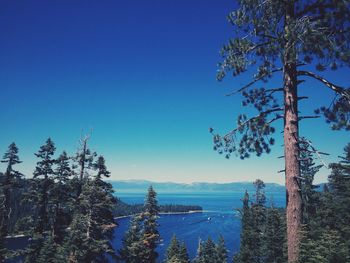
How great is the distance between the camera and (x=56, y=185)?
24.8m

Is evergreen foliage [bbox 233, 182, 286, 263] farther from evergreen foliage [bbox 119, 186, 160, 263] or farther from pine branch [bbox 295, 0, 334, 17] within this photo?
pine branch [bbox 295, 0, 334, 17]

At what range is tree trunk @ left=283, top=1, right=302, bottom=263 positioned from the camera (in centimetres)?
669

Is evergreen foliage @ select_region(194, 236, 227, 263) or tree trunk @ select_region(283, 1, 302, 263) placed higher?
tree trunk @ select_region(283, 1, 302, 263)

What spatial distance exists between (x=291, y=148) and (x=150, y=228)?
2456 cm

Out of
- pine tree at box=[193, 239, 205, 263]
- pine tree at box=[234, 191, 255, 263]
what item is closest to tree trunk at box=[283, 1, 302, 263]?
pine tree at box=[193, 239, 205, 263]

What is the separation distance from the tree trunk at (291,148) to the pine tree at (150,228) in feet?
76.3

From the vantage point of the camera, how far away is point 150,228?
29.0m

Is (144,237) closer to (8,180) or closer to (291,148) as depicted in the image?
(8,180)

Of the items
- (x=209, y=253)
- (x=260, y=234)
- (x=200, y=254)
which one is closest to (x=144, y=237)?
(x=200, y=254)

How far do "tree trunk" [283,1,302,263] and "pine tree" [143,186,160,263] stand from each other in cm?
2324

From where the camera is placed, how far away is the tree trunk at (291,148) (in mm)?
6688

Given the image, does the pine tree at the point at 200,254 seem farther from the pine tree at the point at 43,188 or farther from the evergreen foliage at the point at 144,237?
the pine tree at the point at 43,188

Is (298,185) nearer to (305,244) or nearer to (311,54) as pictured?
(305,244)

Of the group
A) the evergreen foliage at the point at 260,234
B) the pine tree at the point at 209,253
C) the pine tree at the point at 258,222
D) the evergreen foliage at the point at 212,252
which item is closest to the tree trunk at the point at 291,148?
the evergreen foliage at the point at 260,234
